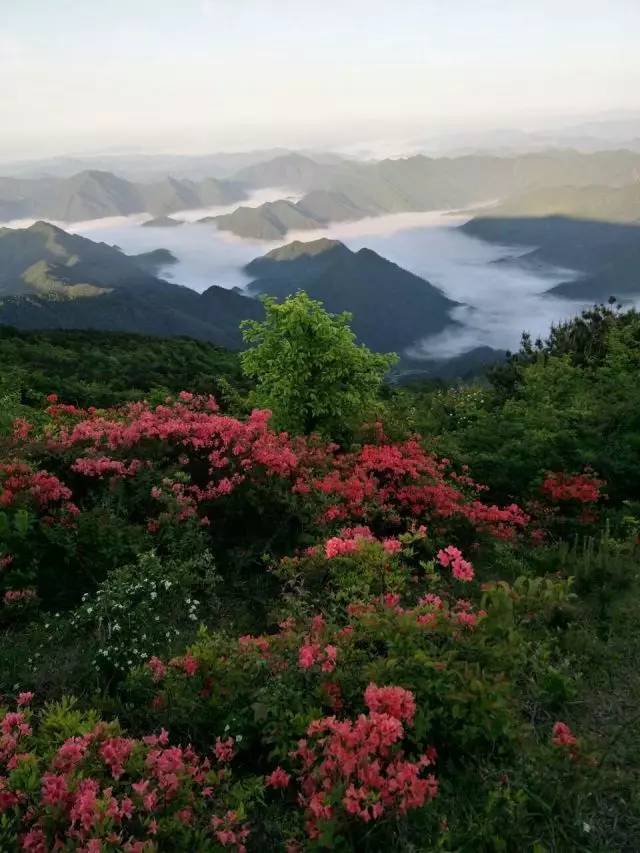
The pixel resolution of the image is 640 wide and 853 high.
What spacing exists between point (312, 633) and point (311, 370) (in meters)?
7.90

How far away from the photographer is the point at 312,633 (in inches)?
208

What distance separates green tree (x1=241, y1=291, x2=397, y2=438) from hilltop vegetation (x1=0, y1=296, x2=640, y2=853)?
76 mm

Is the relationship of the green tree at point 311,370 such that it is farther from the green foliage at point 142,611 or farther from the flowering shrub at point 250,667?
the green foliage at point 142,611

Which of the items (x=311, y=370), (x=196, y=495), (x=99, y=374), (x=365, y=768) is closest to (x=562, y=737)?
(x=365, y=768)

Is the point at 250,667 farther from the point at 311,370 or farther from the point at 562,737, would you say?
the point at 311,370

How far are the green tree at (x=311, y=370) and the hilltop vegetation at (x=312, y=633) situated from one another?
8 cm

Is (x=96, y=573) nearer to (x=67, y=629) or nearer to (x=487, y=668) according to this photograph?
(x=67, y=629)

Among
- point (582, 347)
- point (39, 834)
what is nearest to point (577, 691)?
point (39, 834)

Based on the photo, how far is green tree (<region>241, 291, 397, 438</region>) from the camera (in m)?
12.3

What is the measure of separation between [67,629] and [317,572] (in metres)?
2.64

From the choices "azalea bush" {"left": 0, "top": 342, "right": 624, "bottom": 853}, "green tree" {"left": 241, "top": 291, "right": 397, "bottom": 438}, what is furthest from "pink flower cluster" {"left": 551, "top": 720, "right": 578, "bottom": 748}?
"green tree" {"left": 241, "top": 291, "right": 397, "bottom": 438}

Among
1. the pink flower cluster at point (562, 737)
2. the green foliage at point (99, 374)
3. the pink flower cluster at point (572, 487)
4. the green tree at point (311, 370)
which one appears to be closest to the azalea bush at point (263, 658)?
the pink flower cluster at point (562, 737)

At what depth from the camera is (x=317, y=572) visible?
6.94m

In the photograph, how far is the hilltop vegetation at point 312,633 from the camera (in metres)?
3.75
